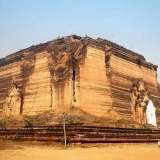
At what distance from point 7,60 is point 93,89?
11.6 m

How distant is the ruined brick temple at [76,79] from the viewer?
18345 millimetres

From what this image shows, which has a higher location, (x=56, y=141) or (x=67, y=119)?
(x=67, y=119)

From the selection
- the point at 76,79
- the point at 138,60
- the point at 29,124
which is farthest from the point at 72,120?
the point at 138,60

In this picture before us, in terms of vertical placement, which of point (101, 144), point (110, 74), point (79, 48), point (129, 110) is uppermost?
point (79, 48)

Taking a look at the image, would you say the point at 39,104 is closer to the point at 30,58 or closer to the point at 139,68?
the point at 30,58

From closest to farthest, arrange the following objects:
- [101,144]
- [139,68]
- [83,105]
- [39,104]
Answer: [101,144]
[83,105]
[39,104]
[139,68]

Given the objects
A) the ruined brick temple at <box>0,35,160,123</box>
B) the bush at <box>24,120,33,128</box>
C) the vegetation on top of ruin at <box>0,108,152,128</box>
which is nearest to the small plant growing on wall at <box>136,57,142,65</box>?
the ruined brick temple at <box>0,35,160,123</box>

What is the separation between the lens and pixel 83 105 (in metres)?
17.5

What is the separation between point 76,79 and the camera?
1808 cm

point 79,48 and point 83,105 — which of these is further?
point 79,48

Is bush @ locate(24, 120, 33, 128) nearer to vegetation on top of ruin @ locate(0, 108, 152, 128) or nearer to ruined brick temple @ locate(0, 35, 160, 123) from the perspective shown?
vegetation on top of ruin @ locate(0, 108, 152, 128)

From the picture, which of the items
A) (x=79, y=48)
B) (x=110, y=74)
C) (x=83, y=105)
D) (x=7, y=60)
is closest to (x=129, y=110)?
(x=110, y=74)

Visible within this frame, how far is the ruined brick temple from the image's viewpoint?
18.3 m

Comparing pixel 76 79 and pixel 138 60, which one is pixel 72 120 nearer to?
pixel 76 79
